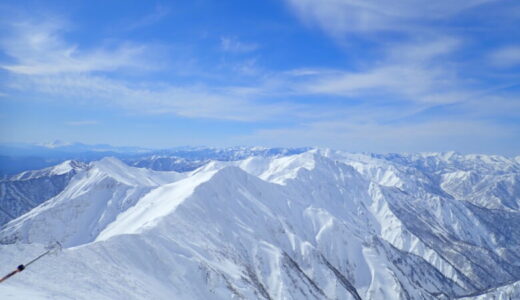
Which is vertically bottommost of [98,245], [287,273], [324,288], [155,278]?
[324,288]

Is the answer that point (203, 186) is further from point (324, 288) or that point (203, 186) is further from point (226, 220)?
point (324, 288)

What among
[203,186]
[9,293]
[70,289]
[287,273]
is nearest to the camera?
[9,293]

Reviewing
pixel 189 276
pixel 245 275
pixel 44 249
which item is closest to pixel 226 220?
pixel 245 275

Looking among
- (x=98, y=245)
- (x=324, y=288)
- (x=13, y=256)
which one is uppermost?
(x=13, y=256)

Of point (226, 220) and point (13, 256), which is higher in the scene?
point (13, 256)

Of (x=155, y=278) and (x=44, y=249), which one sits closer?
(x=44, y=249)

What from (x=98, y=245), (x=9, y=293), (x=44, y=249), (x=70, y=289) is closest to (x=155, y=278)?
(x=98, y=245)

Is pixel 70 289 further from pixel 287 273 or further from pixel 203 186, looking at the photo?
pixel 203 186

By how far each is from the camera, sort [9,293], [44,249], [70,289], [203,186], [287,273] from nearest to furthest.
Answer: [9,293] < [70,289] < [44,249] < [287,273] < [203,186]

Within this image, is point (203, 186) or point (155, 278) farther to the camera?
point (203, 186)
